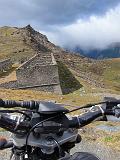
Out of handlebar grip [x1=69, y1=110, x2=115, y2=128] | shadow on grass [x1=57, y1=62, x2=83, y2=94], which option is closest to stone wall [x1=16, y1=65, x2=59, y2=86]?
shadow on grass [x1=57, y1=62, x2=83, y2=94]

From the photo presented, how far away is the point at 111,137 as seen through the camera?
15.8 metres

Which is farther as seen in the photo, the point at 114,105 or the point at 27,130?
the point at 114,105

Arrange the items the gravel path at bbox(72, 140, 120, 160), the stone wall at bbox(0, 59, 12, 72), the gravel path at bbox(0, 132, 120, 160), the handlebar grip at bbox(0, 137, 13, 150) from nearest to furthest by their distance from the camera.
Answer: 1. the handlebar grip at bbox(0, 137, 13, 150)
2. the gravel path at bbox(0, 132, 120, 160)
3. the gravel path at bbox(72, 140, 120, 160)
4. the stone wall at bbox(0, 59, 12, 72)

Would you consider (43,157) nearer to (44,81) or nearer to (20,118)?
(20,118)

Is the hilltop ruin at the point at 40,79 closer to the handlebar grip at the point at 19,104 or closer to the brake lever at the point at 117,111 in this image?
→ the handlebar grip at the point at 19,104

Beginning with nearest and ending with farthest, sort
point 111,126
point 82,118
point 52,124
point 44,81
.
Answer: point 52,124 < point 82,118 < point 111,126 < point 44,81

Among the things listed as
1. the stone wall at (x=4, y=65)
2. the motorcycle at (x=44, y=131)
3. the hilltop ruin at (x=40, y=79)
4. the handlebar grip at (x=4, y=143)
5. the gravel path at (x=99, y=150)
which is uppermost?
the motorcycle at (x=44, y=131)

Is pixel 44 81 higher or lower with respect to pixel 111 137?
lower

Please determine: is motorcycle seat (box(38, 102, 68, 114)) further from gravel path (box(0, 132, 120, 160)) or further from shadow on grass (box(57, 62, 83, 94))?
shadow on grass (box(57, 62, 83, 94))

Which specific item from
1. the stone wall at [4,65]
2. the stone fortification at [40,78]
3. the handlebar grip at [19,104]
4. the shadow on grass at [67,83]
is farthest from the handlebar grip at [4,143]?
the stone wall at [4,65]

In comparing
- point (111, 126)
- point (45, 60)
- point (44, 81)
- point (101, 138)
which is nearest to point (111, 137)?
point (101, 138)

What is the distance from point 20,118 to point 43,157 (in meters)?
0.39

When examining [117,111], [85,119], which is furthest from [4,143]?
[117,111]

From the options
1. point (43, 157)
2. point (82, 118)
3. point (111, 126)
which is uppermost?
point (82, 118)
